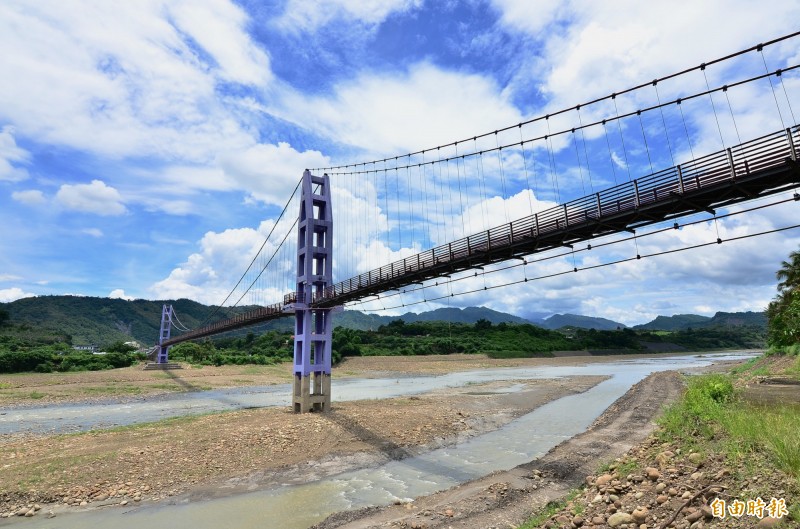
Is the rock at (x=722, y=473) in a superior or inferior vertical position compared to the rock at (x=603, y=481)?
superior

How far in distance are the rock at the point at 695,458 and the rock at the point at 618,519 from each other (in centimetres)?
304

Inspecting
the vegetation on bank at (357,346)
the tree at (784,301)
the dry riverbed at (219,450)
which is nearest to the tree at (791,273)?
the tree at (784,301)

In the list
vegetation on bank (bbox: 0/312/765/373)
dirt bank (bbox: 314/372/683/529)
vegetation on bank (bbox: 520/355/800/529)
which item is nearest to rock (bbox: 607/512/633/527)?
vegetation on bank (bbox: 520/355/800/529)

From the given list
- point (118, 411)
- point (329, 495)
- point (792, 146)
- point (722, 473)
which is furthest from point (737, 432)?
point (118, 411)

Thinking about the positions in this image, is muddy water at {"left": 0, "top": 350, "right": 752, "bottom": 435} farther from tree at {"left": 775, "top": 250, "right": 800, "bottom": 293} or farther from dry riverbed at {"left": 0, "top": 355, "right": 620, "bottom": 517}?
tree at {"left": 775, "top": 250, "right": 800, "bottom": 293}

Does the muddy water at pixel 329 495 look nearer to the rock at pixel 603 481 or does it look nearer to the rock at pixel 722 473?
the rock at pixel 603 481

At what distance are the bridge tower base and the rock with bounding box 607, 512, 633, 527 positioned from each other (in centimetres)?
2549

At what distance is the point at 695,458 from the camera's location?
11.3 metres

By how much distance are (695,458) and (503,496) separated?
5.71 metres

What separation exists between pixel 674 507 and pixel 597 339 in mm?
177369

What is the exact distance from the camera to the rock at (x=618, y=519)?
923cm

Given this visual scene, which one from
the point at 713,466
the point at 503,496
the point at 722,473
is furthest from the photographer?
the point at 503,496

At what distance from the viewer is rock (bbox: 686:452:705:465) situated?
432 inches

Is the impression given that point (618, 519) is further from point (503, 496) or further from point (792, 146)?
point (792, 146)
